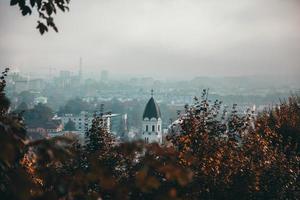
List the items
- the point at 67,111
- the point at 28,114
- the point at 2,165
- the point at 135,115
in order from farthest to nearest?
1. the point at 135,115
2. the point at 67,111
3. the point at 28,114
4. the point at 2,165

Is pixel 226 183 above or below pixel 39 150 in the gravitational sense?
below

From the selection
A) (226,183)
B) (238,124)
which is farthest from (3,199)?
(238,124)

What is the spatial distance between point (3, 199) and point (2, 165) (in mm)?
246

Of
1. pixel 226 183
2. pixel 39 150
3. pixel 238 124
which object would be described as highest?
pixel 39 150

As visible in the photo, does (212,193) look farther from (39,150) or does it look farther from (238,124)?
(39,150)

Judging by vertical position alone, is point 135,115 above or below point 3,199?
below

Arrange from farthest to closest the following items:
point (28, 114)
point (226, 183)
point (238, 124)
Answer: point (28, 114) < point (238, 124) < point (226, 183)

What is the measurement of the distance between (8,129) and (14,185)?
57 cm

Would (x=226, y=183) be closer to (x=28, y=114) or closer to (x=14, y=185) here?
(x=14, y=185)

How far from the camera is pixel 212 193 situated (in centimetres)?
1191

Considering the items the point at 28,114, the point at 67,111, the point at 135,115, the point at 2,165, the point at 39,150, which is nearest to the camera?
the point at 39,150

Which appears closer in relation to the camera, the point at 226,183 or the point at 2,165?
the point at 2,165

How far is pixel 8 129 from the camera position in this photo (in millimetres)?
3029

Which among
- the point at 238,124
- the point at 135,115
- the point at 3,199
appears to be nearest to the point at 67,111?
the point at 135,115
